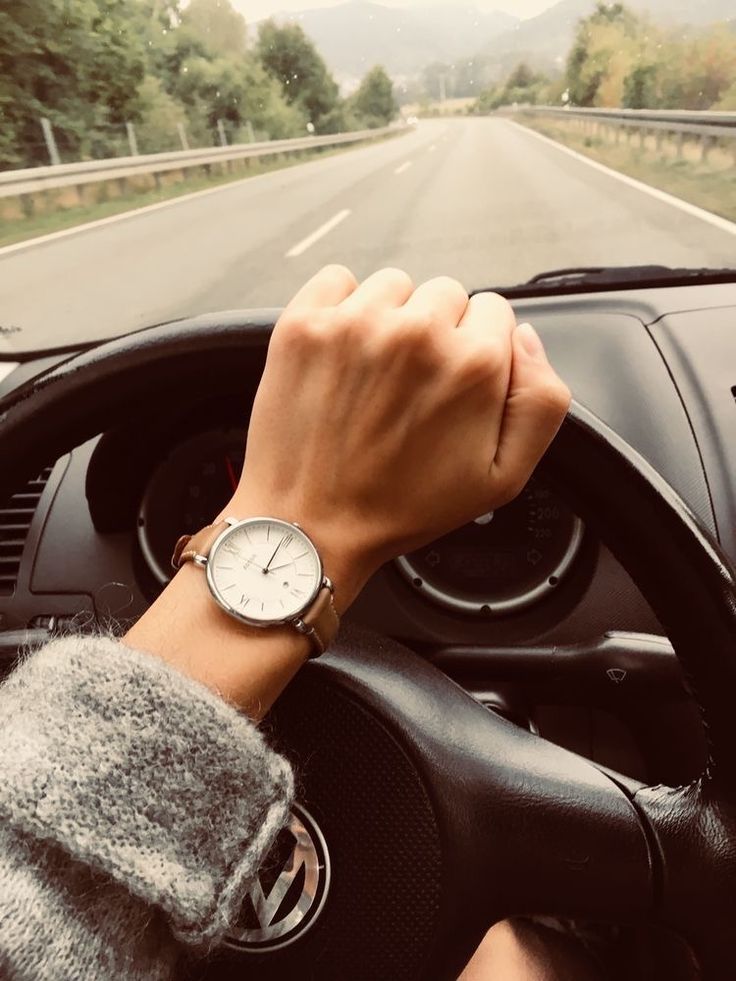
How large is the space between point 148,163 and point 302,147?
0.74m

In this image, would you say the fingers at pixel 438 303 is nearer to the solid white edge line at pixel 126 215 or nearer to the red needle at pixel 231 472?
the red needle at pixel 231 472

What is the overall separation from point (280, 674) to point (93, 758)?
19 cm

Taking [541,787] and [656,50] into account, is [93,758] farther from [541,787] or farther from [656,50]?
[656,50]

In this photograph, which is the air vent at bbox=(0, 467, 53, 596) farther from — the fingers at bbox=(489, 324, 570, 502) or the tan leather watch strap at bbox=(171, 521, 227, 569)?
the fingers at bbox=(489, 324, 570, 502)

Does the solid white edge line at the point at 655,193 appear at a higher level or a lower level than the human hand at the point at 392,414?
lower

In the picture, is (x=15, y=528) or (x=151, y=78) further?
(x=151, y=78)

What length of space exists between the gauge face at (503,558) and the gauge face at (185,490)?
0.41m

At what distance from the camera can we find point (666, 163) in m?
5.23

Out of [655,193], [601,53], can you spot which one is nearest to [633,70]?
[601,53]

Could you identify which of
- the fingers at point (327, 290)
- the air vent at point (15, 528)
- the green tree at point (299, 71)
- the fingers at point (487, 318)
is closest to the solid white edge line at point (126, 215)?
the green tree at point (299, 71)

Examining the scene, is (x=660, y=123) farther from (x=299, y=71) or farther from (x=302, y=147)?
(x=299, y=71)

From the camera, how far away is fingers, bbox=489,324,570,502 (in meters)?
0.87

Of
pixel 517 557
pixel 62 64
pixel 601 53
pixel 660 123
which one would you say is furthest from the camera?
pixel 660 123

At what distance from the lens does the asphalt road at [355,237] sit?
337cm
